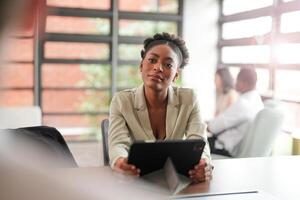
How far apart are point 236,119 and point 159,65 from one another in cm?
131

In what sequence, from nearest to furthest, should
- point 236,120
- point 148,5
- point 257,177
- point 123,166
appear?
point 148,5 → point 123,166 → point 257,177 → point 236,120

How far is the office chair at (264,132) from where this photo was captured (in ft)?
6.98

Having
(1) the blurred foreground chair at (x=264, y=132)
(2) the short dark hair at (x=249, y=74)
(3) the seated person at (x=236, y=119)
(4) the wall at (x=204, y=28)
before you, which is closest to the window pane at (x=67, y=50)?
(4) the wall at (x=204, y=28)

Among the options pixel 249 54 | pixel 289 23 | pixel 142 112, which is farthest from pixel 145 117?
pixel 289 23

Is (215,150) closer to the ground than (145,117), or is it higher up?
closer to the ground

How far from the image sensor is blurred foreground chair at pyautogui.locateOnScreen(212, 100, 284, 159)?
213 cm

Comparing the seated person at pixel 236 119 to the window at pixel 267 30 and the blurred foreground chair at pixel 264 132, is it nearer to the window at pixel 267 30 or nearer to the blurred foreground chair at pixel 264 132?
the blurred foreground chair at pixel 264 132

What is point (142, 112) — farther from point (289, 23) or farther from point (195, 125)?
point (289, 23)

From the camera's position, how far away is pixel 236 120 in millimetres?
2416

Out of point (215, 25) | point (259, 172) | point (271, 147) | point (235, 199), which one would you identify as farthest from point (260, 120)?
point (215, 25)

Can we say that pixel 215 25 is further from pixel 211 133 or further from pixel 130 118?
pixel 211 133

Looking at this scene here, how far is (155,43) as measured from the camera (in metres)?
1.29

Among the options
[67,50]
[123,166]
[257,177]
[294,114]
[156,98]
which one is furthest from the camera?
[156,98]

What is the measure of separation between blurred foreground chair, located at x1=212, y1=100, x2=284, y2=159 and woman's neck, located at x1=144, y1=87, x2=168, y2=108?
90 centimetres
